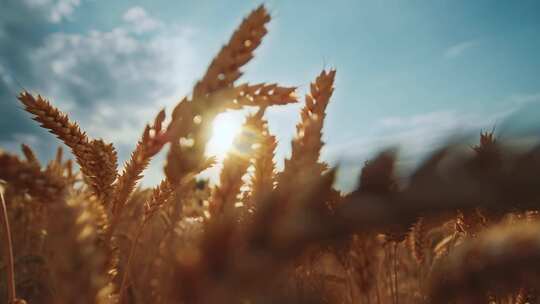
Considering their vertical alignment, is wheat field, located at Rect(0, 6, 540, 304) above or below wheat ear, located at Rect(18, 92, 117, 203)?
below

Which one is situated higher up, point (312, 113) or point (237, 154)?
point (312, 113)

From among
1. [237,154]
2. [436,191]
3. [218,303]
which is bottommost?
[218,303]

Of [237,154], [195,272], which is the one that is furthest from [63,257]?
[237,154]

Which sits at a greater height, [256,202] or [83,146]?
[83,146]

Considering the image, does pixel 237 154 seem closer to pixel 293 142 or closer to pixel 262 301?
pixel 293 142

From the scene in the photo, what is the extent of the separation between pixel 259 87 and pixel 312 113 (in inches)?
6.7

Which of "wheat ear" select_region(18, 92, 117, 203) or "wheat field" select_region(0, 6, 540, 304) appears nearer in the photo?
"wheat field" select_region(0, 6, 540, 304)

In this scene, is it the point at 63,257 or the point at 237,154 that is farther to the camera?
the point at 237,154

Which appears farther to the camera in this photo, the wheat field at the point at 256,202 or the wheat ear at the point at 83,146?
the wheat ear at the point at 83,146

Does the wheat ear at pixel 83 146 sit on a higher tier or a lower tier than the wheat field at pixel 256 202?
higher

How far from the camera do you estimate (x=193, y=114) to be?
0.75 metres

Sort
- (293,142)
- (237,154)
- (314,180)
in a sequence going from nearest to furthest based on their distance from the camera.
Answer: (314,180) < (237,154) < (293,142)

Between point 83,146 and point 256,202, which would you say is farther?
point 83,146

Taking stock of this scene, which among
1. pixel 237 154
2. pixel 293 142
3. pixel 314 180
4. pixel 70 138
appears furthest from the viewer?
pixel 70 138
